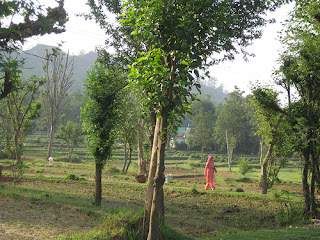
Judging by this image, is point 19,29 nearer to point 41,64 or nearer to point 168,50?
point 168,50

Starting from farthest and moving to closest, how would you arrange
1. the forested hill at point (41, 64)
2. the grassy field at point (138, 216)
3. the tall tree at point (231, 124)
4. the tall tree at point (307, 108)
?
the forested hill at point (41, 64) < the tall tree at point (231, 124) < the tall tree at point (307, 108) < the grassy field at point (138, 216)

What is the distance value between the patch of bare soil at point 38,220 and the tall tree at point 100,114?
72.7 inches

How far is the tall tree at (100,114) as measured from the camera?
9.46 m

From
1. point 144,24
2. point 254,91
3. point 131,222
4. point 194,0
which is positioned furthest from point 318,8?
point 131,222

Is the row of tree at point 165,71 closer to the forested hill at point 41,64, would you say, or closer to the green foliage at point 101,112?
the green foliage at point 101,112

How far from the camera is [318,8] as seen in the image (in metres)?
9.62

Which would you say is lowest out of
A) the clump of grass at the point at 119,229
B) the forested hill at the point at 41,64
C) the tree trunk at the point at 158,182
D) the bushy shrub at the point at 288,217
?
the bushy shrub at the point at 288,217

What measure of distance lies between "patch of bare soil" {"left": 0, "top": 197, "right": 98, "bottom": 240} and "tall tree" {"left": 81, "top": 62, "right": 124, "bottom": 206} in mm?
1845

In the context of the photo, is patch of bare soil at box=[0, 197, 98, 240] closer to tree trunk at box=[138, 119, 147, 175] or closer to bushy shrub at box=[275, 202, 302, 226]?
bushy shrub at box=[275, 202, 302, 226]

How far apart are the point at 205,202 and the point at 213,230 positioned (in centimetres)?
414

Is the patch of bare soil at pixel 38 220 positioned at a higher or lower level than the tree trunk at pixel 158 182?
lower

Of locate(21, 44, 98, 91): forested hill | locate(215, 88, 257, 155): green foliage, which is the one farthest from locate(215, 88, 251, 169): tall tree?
locate(21, 44, 98, 91): forested hill

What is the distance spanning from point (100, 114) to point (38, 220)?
375 cm

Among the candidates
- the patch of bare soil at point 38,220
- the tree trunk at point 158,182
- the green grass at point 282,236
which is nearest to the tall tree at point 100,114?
the patch of bare soil at point 38,220
